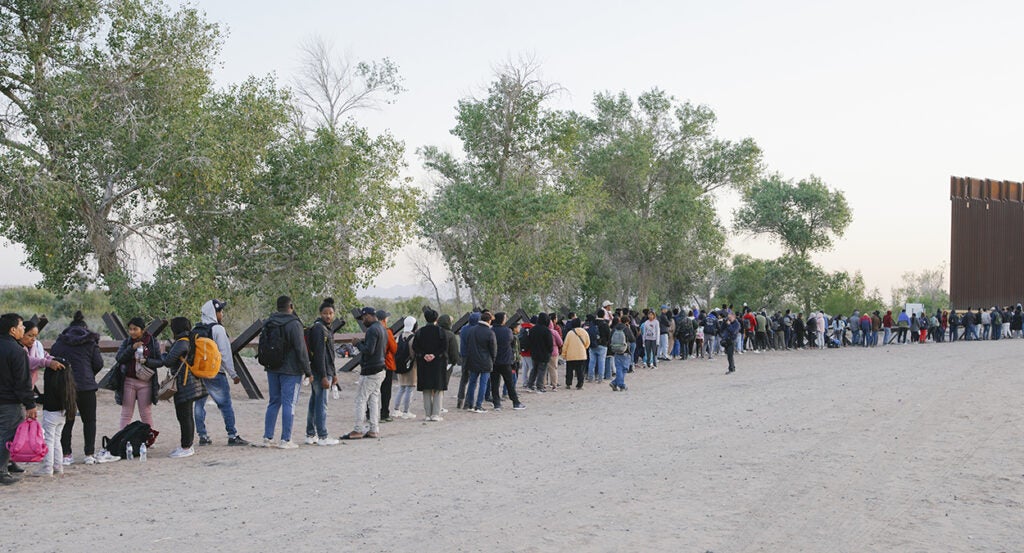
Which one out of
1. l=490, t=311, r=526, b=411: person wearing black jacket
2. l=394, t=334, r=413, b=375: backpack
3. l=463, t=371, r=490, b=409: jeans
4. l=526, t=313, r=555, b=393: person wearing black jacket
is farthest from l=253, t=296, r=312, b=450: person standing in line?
l=526, t=313, r=555, b=393: person wearing black jacket

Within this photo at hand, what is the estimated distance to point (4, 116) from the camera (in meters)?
18.3

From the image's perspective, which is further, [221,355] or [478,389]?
[478,389]

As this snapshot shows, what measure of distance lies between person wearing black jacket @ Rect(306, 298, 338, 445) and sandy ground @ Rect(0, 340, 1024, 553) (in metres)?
0.36

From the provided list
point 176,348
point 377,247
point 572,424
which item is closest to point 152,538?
point 176,348

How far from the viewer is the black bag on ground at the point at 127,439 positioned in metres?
11.6

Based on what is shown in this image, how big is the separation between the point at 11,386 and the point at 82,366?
1479 millimetres

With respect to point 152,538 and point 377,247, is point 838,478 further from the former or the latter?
point 377,247

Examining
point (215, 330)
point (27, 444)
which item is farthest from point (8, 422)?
point (215, 330)

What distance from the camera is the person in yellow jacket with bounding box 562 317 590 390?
841 inches

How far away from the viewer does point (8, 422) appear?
31.8ft

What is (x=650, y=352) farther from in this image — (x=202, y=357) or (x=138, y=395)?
(x=138, y=395)

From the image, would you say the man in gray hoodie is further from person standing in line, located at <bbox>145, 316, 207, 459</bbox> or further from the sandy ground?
the sandy ground

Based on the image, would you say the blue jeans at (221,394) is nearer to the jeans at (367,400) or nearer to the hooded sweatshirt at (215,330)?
the hooded sweatshirt at (215,330)

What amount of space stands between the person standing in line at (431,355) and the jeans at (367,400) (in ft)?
4.73
